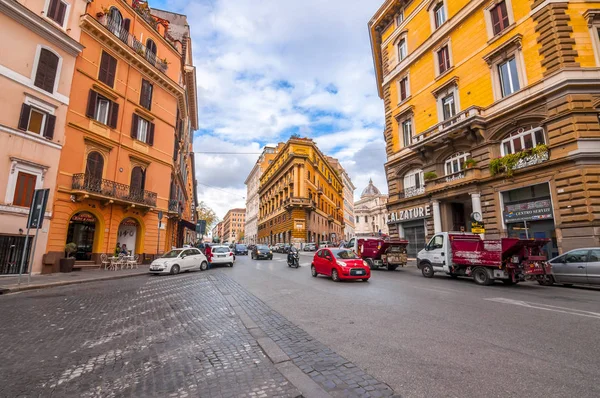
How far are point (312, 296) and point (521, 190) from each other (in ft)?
52.0

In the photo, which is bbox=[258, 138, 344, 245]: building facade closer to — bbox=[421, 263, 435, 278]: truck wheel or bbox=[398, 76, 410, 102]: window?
bbox=[398, 76, 410, 102]: window

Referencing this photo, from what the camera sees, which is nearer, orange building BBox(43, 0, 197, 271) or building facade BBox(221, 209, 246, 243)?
orange building BBox(43, 0, 197, 271)

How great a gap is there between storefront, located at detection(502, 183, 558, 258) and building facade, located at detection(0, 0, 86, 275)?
2584cm

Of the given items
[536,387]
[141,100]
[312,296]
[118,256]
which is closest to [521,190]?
[312,296]

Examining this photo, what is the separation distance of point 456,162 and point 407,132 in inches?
270

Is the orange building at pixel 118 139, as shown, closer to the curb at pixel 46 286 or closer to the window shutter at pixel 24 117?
the window shutter at pixel 24 117

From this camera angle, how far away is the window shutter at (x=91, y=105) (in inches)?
741

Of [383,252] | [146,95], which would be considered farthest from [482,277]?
[146,95]

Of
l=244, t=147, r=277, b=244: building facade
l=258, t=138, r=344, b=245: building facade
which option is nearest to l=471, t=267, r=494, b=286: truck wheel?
l=258, t=138, r=344, b=245: building facade

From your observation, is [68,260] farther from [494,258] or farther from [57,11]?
[494,258]

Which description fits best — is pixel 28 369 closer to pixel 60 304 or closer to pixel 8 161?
pixel 60 304

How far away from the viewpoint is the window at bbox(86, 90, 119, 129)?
62.3 ft

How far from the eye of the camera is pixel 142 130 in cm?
2322

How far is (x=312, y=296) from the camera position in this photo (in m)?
9.12
